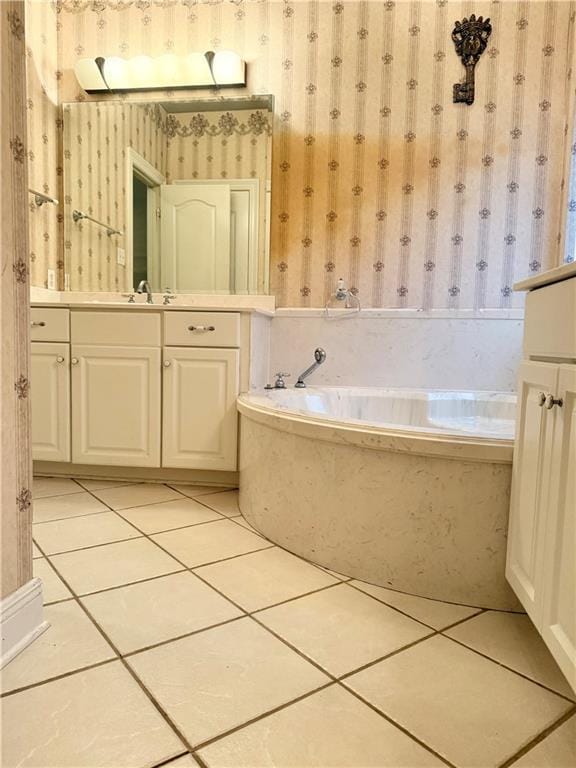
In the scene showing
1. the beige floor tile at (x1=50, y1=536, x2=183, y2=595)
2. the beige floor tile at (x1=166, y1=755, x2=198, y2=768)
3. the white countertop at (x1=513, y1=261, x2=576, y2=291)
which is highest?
the white countertop at (x1=513, y1=261, x2=576, y2=291)

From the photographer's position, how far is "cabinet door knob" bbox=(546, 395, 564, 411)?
936 millimetres

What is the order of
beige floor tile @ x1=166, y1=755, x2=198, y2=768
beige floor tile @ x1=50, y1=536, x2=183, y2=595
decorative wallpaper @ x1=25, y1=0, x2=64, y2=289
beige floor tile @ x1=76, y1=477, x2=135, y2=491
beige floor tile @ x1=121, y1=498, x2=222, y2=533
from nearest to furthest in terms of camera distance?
beige floor tile @ x1=166, y1=755, x2=198, y2=768 < beige floor tile @ x1=50, y1=536, x2=183, y2=595 < beige floor tile @ x1=121, y1=498, x2=222, y2=533 < beige floor tile @ x1=76, y1=477, x2=135, y2=491 < decorative wallpaper @ x1=25, y1=0, x2=64, y2=289

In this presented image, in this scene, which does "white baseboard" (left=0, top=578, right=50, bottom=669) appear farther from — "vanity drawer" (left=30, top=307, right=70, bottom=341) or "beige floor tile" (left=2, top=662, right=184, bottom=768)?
"vanity drawer" (left=30, top=307, right=70, bottom=341)

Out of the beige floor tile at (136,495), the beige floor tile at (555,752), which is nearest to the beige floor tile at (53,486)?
the beige floor tile at (136,495)

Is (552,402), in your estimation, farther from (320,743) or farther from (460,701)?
(320,743)

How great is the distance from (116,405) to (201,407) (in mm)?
404

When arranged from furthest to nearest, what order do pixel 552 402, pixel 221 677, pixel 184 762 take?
pixel 221 677 < pixel 552 402 < pixel 184 762

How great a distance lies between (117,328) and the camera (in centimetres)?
233

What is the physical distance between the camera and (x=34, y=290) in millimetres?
2654

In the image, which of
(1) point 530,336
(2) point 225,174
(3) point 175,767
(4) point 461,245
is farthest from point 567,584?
(2) point 225,174

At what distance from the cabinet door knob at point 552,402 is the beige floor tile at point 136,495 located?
166 cm

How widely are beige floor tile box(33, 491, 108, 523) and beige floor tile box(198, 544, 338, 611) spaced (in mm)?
734

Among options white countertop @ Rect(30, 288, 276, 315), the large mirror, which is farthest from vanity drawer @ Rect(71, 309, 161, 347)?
the large mirror

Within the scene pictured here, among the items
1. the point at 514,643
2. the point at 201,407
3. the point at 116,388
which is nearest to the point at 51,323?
the point at 116,388
